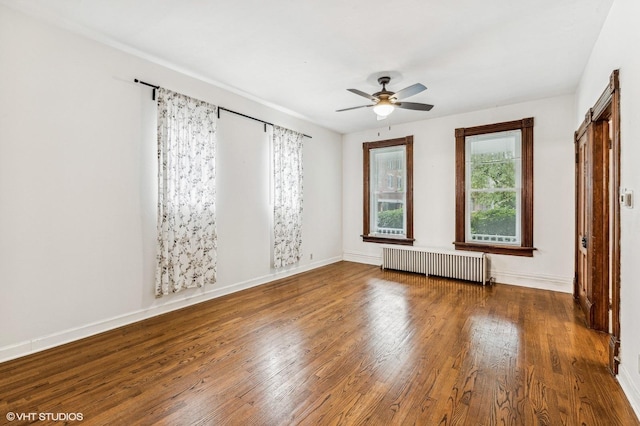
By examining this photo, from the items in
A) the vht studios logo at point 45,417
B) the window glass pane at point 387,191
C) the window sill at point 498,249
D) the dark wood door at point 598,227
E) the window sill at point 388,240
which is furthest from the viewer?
the window glass pane at point 387,191

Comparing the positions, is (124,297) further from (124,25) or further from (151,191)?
(124,25)

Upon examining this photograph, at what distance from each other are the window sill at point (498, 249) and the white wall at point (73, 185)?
14.3 feet

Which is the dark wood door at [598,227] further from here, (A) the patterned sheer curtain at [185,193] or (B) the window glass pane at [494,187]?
(A) the patterned sheer curtain at [185,193]

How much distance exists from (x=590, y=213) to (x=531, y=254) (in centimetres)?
181

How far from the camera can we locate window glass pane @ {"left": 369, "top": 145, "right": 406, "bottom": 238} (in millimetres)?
6301

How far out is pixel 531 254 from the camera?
15.9 ft

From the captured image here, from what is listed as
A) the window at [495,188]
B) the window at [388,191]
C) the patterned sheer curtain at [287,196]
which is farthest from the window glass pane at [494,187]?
the patterned sheer curtain at [287,196]

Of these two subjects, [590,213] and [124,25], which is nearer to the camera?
[124,25]

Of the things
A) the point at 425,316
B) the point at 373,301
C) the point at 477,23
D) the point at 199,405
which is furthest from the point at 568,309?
the point at 199,405

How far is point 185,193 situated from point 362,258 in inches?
166

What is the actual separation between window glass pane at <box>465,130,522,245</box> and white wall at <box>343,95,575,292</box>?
26 cm

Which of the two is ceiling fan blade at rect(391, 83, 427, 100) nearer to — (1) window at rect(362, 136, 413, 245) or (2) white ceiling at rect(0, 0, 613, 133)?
(2) white ceiling at rect(0, 0, 613, 133)

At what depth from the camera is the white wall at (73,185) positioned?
261 cm

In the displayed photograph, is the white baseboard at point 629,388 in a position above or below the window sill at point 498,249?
below
